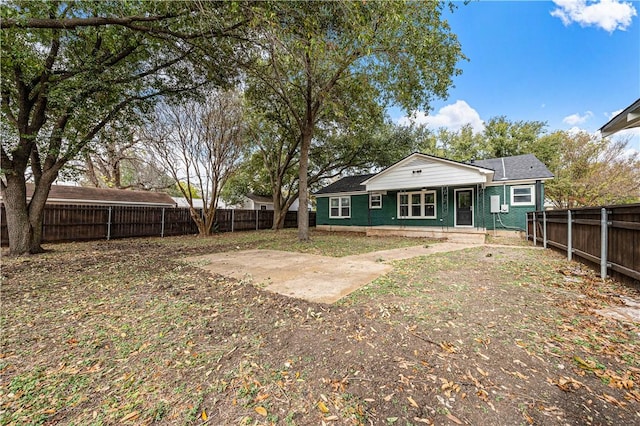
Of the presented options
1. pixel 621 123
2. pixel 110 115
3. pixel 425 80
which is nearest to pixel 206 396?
pixel 621 123

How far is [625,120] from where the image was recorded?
3.97 m

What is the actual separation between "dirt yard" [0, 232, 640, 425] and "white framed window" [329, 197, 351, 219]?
13.2 metres

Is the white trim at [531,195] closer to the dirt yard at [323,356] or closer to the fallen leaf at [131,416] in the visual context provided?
the dirt yard at [323,356]

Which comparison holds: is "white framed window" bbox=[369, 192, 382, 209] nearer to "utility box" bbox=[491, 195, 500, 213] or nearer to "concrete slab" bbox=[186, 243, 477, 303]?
"utility box" bbox=[491, 195, 500, 213]

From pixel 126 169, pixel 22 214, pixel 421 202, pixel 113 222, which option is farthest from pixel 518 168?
pixel 126 169

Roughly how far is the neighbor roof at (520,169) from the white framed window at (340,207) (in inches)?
325

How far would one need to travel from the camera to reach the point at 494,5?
9.15 m

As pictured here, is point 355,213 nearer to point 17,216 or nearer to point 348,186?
point 348,186

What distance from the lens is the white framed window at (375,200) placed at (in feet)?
51.2

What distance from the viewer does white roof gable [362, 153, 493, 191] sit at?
37.8 ft

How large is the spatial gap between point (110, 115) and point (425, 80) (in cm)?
1068

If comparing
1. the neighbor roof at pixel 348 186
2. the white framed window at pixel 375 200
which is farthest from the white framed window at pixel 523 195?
the neighbor roof at pixel 348 186

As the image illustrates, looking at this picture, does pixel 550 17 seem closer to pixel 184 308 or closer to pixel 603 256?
pixel 603 256

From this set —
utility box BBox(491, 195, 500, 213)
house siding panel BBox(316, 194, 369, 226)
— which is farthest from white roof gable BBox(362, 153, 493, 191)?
house siding panel BBox(316, 194, 369, 226)
